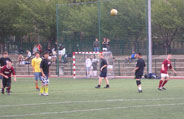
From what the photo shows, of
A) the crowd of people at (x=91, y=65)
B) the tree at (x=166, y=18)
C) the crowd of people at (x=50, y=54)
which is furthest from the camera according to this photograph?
the tree at (x=166, y=18)

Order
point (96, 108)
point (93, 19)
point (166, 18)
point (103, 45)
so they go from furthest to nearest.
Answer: point (166, 18)
point (93, 19)
point (103, 45)
point (96, 108)

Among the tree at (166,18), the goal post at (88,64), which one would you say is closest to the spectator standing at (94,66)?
the goal post at (88,64)

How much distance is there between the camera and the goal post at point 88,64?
97.0ft

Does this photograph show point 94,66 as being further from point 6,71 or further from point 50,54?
point 6,71

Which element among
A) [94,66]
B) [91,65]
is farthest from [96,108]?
[91,65]

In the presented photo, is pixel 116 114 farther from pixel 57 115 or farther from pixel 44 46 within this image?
pixel 44 46

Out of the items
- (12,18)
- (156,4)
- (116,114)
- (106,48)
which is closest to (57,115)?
(116,114)

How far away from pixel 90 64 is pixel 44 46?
37.8 feet

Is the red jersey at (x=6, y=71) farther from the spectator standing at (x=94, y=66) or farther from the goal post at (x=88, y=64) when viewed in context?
the spectator standing at (x=94, y=66)

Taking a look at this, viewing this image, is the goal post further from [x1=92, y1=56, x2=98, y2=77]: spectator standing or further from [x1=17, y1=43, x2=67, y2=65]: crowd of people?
[x1=17, y1=43, x2=67, y2=65]: crowd of people

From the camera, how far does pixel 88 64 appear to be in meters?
29.8

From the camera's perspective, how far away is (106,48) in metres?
29.6

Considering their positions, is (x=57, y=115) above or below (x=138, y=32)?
below

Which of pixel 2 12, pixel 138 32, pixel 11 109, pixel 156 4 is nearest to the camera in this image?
pixel 11 109
